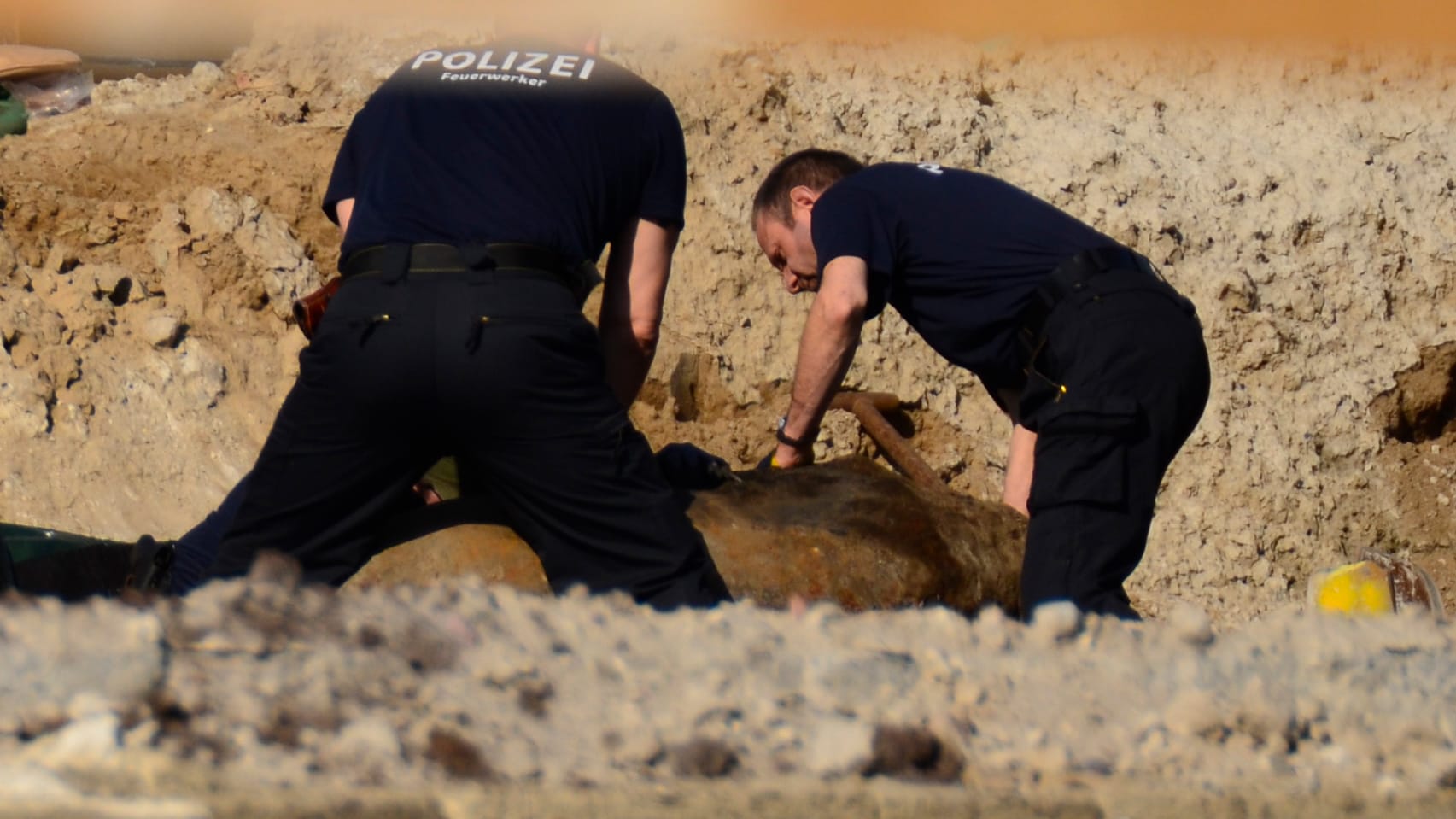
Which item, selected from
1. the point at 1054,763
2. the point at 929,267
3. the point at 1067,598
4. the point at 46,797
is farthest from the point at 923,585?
the point at 46,797

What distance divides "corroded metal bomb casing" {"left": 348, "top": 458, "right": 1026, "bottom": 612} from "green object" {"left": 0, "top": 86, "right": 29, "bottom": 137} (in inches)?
125

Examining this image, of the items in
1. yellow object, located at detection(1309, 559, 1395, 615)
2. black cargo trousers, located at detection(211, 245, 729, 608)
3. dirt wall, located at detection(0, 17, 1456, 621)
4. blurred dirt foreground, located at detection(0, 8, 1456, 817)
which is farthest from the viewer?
dirt wall, located at detection(0, 17, 1456, 621)

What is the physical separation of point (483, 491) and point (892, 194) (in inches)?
48.9

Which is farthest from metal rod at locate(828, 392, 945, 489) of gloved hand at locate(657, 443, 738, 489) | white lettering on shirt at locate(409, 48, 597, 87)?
white lettering on shirt at locate(409, 48, 597, 87)

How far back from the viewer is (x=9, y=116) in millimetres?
5363

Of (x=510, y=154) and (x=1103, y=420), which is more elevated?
(x=510, y=154)

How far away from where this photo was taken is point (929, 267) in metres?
3.73

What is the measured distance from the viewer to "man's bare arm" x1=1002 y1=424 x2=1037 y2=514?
419cm

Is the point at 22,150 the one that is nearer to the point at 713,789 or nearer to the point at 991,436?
the point at 991,436

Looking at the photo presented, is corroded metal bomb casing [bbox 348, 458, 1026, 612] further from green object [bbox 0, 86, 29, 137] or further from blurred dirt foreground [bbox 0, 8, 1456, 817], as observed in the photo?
green object [bbox 0, 86, 29, 137]

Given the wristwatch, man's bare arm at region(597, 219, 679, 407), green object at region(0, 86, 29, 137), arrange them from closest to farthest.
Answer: man's bare arm at region(597, 219, 679, 407)
the wristwatch
green object at region(0, 86, 29, 137)

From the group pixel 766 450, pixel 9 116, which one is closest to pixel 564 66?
pixel 766 450

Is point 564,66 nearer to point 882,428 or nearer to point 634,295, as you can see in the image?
point 634,295

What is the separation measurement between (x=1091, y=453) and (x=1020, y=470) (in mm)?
890
